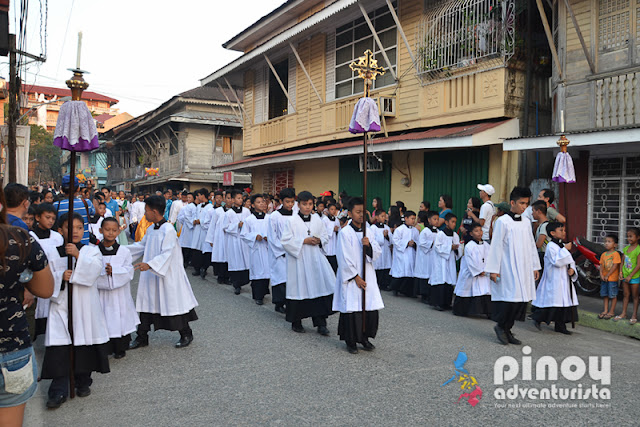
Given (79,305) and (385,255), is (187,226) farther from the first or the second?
(79,305)

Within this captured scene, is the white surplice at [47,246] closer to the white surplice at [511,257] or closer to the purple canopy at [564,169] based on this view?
the white surplice at [511,257]

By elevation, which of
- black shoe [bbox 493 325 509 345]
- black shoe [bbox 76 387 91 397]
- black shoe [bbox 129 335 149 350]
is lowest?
black shoe [bbox 76 387 91 397]

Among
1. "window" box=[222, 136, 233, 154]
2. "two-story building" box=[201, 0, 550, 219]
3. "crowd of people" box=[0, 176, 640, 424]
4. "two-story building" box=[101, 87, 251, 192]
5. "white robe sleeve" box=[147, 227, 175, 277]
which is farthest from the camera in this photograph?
"window" box=[222, 136, 233, 154]

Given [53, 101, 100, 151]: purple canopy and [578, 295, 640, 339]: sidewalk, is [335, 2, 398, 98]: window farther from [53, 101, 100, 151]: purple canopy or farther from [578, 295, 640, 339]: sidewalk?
[53, 101, 100, 151]: purple canopy

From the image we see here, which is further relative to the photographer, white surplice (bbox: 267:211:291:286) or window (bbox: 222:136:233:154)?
window (bbox: 222:136:233:154)

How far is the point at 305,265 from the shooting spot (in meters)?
7.18

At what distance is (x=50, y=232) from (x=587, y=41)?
374 inches

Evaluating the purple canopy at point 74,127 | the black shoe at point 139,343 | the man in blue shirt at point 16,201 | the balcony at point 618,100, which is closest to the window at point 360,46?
the balcony at point 618,100

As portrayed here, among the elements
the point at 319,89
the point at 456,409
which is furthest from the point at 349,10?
the point at 456,409

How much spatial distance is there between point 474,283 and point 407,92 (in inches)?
277

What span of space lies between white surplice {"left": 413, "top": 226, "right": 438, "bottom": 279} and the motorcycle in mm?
2603

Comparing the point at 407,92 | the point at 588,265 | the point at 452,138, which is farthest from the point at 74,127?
the point at 407,92

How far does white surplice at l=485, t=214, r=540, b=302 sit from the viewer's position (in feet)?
22.0

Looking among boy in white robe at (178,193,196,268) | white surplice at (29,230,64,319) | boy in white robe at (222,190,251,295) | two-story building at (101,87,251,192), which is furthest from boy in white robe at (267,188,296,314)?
two-story building at (101,87,251,192)
